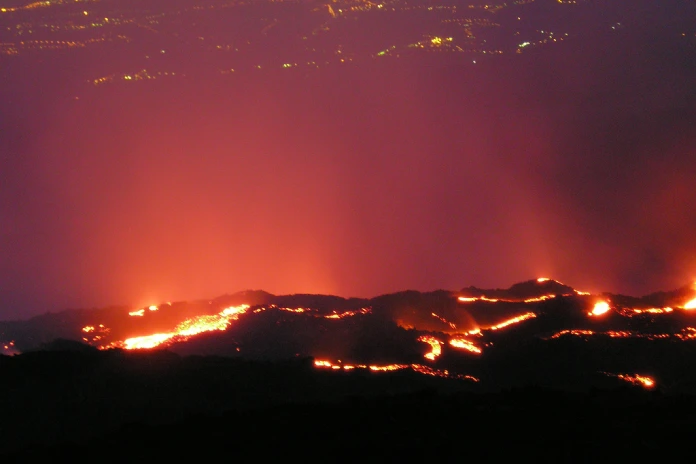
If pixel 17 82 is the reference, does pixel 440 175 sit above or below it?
below

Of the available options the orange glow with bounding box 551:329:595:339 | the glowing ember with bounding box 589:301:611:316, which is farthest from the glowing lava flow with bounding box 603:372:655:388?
the glowing ember with bounding box 589:301:611:316

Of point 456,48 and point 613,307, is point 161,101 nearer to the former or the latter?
point 456,48

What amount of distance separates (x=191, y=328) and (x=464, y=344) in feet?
17.2

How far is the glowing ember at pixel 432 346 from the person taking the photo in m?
10.6

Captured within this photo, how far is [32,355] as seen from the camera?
965 cm

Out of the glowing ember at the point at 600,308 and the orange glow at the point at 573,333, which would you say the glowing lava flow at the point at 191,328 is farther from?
the glowing ember at the point at 600,308

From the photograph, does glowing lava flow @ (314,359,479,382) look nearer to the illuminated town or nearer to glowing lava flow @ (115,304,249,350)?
glowing lava flow @ (115,304,249,350)

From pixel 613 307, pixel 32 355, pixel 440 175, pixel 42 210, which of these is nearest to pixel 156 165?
pixel 42 210

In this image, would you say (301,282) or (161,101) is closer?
(301,282)

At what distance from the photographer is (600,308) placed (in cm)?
1216

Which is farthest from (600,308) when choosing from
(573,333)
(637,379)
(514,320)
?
(637,379)

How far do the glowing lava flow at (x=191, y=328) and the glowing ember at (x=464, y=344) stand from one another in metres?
4.34

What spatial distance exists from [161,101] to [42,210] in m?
7.19

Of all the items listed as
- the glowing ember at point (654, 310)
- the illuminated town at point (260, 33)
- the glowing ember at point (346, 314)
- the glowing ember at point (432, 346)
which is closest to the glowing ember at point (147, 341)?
the glowing ember at point (346, 314)
